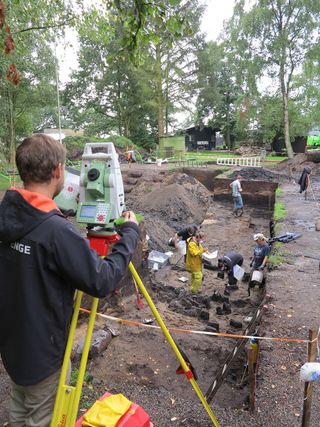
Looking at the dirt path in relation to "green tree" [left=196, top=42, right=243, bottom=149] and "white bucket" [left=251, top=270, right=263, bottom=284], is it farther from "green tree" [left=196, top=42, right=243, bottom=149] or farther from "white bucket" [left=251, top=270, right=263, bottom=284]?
"green tree" [left=196, top=42, right=243, bottom=149]

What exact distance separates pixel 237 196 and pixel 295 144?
2474cm

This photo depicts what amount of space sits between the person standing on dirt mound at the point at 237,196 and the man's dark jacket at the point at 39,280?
13174mm

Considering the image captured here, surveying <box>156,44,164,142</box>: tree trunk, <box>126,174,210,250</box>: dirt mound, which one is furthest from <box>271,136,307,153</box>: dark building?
<box>126,174,210,250</box>: dirt mound

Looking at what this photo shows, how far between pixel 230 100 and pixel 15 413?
1548 inches

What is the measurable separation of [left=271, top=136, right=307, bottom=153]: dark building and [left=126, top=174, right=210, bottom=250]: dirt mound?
20900 millimetres

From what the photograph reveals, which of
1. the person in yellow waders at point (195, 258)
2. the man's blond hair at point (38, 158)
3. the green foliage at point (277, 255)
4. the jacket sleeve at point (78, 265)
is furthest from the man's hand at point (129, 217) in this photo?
the green foliage at point (277, 255)

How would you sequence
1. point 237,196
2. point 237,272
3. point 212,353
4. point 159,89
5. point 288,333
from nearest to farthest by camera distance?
point 288,333
point 212,353
point 237,272
point 237,196
point 159,89

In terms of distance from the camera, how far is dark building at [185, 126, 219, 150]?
140 feet

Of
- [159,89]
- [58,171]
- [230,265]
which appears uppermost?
[159,89]

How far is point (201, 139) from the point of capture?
43375 mm

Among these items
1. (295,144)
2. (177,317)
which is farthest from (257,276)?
(295,144)

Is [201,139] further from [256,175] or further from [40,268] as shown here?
[40,268]

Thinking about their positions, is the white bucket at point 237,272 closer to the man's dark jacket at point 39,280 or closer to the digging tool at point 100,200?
the digging tool at point 100,200

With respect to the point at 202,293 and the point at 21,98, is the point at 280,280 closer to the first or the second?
the point at 202,293
